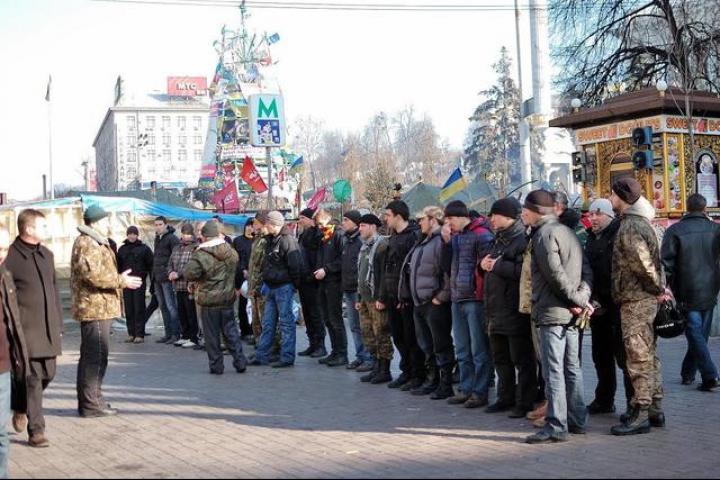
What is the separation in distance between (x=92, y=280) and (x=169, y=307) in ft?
24.4

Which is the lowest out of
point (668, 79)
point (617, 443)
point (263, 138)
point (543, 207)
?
point (617, 443)

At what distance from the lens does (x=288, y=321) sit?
40.5 ft

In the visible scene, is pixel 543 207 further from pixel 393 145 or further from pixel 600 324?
pixel 393 145

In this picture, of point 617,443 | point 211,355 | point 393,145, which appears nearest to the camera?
point 617,443

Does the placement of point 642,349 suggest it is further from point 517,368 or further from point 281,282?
point 281,282

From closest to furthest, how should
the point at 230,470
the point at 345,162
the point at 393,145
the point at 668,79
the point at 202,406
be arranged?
the point at 230,470, the point at 202,406, the point at 668,79, the point at 345,162, the point at 393,145

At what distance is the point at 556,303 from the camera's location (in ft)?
23.8

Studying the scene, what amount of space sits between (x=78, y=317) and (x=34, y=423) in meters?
1.56

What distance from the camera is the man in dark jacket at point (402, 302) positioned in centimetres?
1021

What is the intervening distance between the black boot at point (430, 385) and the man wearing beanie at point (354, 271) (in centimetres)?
200

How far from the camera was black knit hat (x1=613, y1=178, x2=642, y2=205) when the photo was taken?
7.58m

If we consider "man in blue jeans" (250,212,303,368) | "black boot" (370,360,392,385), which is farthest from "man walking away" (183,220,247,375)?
"black boot" (370,360,392,385)

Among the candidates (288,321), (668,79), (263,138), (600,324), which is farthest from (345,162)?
(600,324)

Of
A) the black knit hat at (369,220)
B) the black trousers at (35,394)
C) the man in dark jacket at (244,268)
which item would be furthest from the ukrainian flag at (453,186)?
the black trousers at (35,394)
